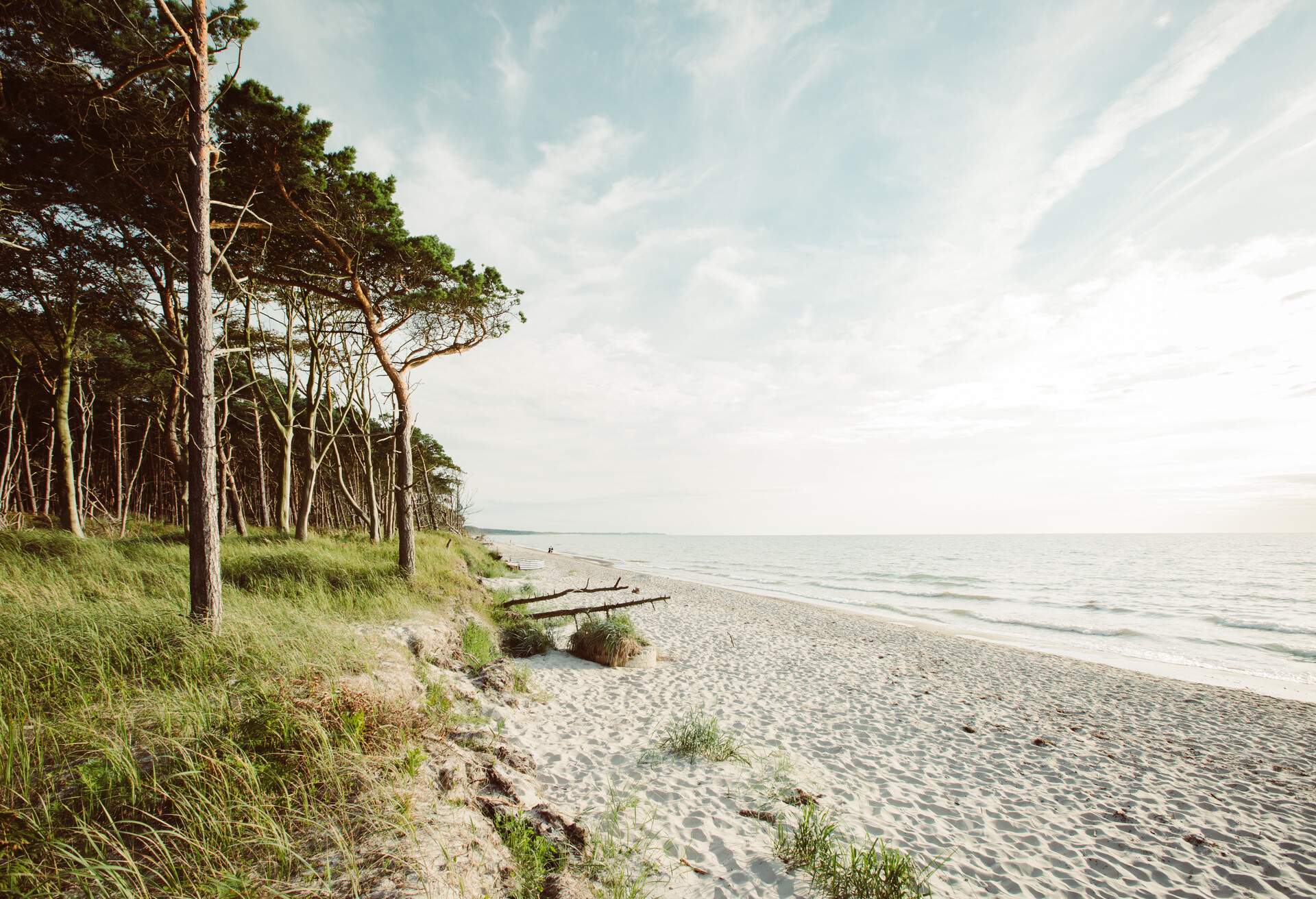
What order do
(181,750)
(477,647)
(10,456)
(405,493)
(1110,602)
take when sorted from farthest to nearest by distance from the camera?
(1110,602) → (10,456) → (405,493) → (477,647) → (181,750)

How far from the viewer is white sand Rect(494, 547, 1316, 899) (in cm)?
485

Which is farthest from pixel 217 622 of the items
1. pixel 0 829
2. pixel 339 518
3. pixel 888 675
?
pixel 339 518

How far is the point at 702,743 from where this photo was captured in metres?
6.45

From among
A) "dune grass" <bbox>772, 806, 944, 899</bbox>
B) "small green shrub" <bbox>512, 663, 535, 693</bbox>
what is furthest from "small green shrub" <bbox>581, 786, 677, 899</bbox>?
"small green shrub" <bbox>512, 663, 535, 693</bbox>

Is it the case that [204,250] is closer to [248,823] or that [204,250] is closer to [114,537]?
[248,823]

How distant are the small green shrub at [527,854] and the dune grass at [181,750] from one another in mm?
882

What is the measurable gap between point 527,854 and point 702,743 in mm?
3353

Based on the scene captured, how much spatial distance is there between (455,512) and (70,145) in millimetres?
42355

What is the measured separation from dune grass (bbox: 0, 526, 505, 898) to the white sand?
8.04 ft

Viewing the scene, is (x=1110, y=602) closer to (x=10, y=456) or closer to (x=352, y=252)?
(x=352, y=252)

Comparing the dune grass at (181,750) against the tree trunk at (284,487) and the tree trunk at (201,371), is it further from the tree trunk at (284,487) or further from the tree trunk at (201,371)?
the tree trunk at (284,487)

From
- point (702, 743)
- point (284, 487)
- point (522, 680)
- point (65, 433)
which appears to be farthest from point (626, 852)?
point (65, 433)

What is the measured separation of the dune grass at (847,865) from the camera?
3.82 meters

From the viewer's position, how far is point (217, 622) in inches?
217
